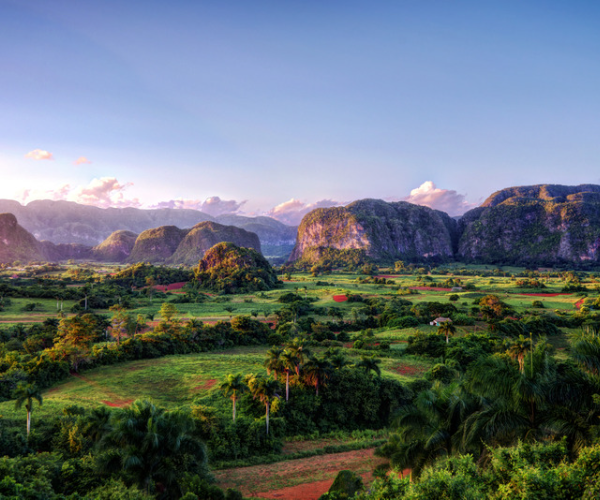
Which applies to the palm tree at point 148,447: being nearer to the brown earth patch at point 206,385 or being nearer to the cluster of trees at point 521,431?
the cluster of trees at point 521,431

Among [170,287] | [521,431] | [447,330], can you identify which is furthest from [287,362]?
[170,287]

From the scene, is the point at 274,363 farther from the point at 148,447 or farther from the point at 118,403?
the point at 148,447

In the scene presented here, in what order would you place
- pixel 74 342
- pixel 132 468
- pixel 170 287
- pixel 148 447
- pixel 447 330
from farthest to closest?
pixel 170 287
pixel 447 330
pixel 74 342
pixel 148 447
pixel 132 468

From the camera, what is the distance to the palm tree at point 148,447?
13519 mm

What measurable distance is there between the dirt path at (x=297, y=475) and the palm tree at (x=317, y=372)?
7546mm

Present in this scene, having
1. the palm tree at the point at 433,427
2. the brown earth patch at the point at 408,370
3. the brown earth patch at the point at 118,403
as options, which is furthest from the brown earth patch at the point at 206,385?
the palm tree at the point at 433,427

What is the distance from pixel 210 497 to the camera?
14.6 meters

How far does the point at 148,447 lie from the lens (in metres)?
13.7

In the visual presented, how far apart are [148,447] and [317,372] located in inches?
764

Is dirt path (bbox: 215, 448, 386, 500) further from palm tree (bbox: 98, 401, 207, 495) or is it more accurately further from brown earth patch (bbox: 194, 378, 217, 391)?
brown earth patch (bbox: 194, 378, 217, 391)

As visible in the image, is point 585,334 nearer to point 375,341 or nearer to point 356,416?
point 356,416

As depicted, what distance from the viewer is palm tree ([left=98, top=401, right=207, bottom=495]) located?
13519mm

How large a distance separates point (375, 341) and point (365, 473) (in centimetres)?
3447

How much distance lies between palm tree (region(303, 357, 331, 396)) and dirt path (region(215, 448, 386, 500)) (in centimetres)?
755
